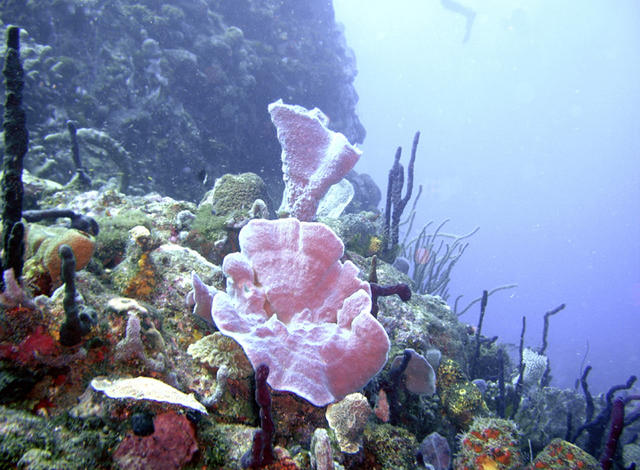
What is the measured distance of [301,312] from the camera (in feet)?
6.86

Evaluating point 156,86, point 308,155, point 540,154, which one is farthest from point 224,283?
point 540,154

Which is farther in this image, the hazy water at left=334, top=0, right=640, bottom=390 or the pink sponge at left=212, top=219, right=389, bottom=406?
the hazy water at left=334, top=0, right=640, bottom=390

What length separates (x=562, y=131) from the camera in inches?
5049

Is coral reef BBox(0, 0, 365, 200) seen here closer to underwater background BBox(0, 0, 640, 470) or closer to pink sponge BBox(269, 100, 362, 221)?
underwater background BBox(0, 0, 640, 470)

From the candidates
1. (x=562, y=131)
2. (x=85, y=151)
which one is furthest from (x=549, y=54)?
(x=85, y=151)

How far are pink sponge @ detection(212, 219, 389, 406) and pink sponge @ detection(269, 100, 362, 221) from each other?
1262mm

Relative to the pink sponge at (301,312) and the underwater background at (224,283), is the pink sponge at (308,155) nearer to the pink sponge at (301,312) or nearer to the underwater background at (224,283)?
the underwater background at (224,283)

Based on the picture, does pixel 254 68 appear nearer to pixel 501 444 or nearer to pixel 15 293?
pixel 15 293

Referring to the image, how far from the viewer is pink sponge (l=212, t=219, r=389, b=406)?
171 cm

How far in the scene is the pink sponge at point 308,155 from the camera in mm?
3197

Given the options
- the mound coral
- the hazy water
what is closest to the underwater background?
the mound coral

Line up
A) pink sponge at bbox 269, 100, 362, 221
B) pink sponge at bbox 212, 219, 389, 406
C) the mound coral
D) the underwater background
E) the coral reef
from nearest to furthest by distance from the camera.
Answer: the underwater background < pink sponge at bbox 212, 219, 389, 406 < the mound coral < pink sponge at bbox 269, 100, 362, 221 < the coral reef

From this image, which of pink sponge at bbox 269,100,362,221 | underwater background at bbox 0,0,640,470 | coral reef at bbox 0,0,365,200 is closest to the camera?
underwater background at bbox 0,0,640,470

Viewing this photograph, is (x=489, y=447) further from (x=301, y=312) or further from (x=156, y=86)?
(x=156, y=86)
